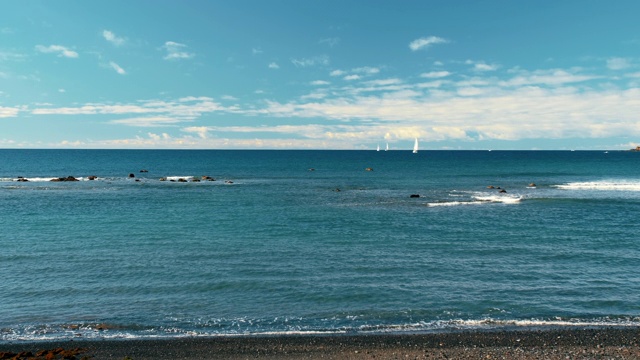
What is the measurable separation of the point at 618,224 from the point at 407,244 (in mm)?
22139

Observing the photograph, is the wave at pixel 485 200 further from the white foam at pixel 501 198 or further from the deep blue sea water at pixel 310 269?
the deep blue sea water at pixel 310 269

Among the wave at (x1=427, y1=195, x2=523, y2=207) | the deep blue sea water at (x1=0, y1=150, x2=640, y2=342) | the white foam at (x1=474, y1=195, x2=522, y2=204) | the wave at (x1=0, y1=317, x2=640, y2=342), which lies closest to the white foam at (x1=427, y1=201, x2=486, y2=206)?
the wave at (x1=427, y1=195, x2=523, y2=207)

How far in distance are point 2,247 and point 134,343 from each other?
73.5 ft

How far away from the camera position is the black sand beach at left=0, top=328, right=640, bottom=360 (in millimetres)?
15836

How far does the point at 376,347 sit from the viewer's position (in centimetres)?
1664

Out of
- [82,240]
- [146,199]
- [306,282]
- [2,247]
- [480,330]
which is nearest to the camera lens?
[480,330]

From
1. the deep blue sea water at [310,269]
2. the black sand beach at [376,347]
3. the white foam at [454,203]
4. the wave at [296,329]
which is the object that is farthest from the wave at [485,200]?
the black sand beach at [376,347]

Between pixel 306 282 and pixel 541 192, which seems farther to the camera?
pixel 541 192

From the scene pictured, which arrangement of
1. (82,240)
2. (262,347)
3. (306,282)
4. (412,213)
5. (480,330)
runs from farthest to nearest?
(412,213)
(82,240)
(306,282)
(480,330)
(262,347)

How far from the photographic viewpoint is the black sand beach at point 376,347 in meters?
15.8

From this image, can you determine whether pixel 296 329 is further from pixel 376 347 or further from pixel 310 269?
pixel 310 269

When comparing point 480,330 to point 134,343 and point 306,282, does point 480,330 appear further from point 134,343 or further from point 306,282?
point 134,343

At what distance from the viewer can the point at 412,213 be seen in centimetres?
4928

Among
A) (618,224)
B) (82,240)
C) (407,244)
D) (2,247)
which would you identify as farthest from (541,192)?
(2,247)
